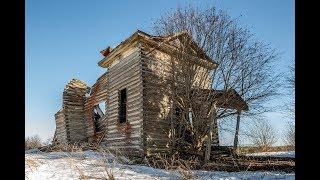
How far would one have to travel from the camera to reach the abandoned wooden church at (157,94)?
46.1 feet

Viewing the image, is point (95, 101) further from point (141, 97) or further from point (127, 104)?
point (141, 97)

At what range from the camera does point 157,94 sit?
14.5 meters

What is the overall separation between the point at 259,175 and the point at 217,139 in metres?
9.16

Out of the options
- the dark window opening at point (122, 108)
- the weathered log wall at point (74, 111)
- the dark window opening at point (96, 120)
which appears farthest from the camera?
the weathered log wall at point (74, 111)

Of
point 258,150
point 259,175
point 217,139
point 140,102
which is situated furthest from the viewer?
point 258,150

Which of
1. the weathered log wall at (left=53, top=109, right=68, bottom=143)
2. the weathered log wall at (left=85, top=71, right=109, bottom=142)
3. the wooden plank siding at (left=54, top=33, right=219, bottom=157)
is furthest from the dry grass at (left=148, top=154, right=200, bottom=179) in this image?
the weathered log wall at (left=53, top=109, right=68, bottom=143)

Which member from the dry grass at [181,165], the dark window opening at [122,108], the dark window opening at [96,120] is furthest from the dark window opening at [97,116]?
the dry grass at [181,165]

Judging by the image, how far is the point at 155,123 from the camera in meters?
14.2

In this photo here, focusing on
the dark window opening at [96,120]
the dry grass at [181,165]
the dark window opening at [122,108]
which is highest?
the dark window opening at [122,108]

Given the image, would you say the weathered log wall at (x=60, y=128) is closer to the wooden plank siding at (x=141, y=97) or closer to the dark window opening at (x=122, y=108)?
the wooden plank siding at (x=141, y=97)

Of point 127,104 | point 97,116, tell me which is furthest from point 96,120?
point 127,104
